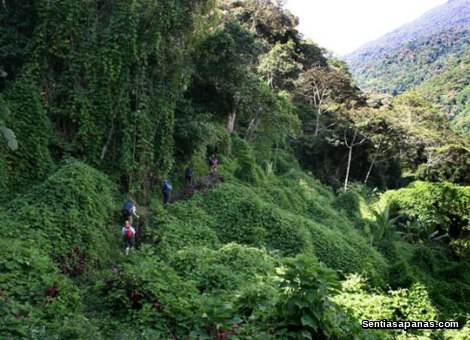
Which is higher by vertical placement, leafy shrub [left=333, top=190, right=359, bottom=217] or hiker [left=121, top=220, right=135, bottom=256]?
leafy shrub [left=333, top=190, right=359, bottom=217]

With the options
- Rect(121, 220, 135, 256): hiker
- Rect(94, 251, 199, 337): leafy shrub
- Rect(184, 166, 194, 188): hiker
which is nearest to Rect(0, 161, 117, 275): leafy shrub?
Rect(121, 220, 135, 256): hiker

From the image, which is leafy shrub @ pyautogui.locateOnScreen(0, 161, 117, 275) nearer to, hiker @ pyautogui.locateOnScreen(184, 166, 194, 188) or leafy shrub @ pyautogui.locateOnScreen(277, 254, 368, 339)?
hiker @ pyautogui.locateOnScreen(184, 166, 194, 188)

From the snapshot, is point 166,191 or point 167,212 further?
point 166,191

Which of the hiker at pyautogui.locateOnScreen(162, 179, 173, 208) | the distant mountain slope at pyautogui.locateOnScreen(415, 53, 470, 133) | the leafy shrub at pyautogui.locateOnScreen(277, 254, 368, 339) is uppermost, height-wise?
the distant mountain slope at pyautogui.locateOnScreen(415, 53, 470, 133)

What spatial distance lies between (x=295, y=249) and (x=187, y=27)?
25.1 feet

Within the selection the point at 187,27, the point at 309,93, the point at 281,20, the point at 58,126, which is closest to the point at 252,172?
the point at 187,27

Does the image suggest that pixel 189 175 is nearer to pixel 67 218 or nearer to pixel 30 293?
pixel 67 218

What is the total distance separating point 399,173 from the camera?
98.0 ft

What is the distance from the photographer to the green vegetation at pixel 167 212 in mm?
4719

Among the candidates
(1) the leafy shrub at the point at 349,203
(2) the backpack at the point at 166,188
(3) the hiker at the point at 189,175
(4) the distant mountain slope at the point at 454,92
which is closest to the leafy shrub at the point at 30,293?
(2) the backpack at the point at 166,188

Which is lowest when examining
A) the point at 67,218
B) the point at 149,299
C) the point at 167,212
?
the point at 149,299

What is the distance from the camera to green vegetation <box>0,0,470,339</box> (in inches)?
186

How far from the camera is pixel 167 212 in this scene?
1145 cm

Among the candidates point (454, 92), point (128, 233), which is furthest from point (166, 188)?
point (454, 92)
